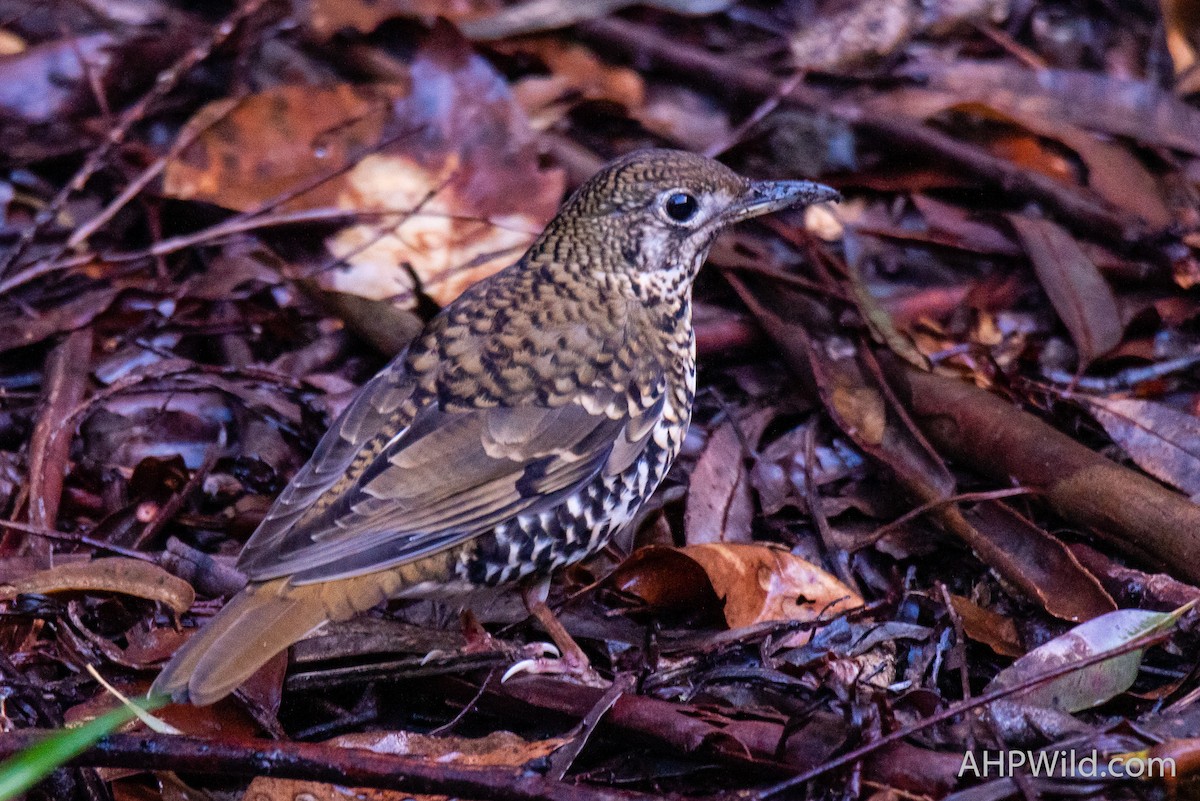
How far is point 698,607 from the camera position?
11.7 feet

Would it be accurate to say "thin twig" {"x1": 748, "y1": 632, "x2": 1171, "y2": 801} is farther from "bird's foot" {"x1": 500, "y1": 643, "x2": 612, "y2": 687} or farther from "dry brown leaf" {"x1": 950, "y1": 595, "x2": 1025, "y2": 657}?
"bird's foot" {"x1": 500, "y1": 643, "x2": 612, "y2": 687}

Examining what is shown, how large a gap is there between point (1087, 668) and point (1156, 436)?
3.25ft

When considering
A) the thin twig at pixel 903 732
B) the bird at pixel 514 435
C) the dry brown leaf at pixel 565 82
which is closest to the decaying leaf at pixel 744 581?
the bird at pixel 514 435

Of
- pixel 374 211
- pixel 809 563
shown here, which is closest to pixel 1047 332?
pixel 809 563

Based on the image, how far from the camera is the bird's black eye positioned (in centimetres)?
367

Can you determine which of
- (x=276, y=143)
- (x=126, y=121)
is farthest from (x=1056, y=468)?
(x=126, y=121)

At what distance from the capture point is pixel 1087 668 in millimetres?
3092

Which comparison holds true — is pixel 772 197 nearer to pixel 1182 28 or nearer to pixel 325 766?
pixel 325 766

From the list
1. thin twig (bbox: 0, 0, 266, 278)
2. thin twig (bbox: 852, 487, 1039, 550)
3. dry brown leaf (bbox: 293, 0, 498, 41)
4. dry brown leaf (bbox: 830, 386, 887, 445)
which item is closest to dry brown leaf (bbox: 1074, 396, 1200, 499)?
thin twig (bbox: 852, 487, 1039, 550)

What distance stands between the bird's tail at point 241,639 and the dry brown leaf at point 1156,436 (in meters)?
2.38

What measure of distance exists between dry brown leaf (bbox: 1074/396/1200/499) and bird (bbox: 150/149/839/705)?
110 centimetres

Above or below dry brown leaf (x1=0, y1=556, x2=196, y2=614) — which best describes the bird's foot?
below

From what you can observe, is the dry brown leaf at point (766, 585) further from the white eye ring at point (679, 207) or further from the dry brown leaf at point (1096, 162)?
the dry brown leaf at point (1096, 162)

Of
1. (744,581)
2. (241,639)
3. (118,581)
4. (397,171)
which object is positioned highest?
(397,171)
